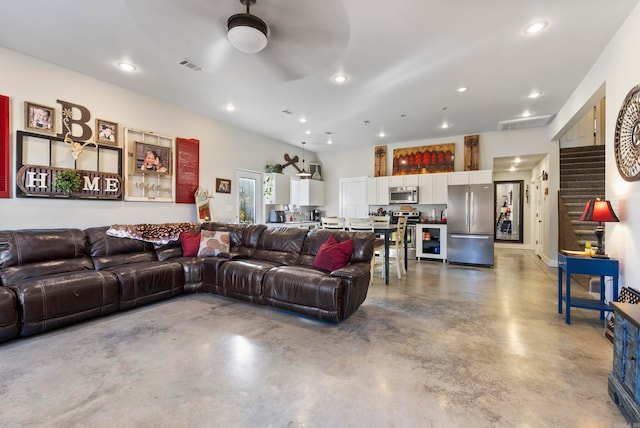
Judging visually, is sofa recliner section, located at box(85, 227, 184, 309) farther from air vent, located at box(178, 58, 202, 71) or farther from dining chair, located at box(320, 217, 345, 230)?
dining chair, located at box(320, 217, 345, 230)

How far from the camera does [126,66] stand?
366 centimetres

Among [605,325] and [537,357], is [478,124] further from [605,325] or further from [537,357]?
[537,357]

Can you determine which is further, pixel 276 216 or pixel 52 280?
pixel 276 216

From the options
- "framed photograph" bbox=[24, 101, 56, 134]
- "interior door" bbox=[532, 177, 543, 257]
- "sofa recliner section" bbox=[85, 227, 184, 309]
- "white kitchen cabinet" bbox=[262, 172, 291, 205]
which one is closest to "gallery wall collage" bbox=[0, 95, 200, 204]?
"framed photograph" bbox=[24, 101, 56, 134]

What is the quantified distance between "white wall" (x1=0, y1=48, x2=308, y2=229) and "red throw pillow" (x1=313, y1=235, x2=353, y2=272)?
10.0ft

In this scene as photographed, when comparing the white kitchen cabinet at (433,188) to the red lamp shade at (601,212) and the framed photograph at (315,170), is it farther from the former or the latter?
the red lamp shade at (601,212)

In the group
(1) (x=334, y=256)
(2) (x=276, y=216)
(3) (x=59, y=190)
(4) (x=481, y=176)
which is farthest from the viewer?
(2) (x=276, y=216)

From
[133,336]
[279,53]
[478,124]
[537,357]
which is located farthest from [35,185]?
[478,124]

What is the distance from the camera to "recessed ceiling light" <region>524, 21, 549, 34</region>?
2775 millimetres

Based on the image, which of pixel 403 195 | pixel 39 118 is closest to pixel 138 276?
pixel 39 118

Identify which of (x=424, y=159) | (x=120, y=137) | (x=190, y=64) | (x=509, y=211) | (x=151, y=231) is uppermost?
(x=190, y=64)

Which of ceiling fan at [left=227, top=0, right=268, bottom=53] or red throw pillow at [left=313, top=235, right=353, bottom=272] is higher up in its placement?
ceiling fan at [left=227, top=0, right=268, bottom=53]

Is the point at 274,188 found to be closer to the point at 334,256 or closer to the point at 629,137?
the point at 334,256

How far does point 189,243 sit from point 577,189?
740 centimetres
